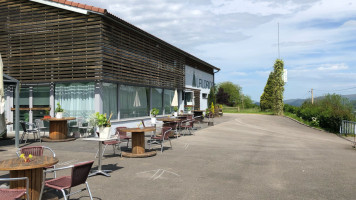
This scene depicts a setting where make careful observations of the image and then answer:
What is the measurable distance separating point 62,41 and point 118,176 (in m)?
8.69

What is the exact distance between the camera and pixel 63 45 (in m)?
12.7

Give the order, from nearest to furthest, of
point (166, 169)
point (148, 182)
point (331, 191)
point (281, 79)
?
1. point (331, 191)
2. point (148, 182)
3. point (166, 169)
4. point (281, 79)

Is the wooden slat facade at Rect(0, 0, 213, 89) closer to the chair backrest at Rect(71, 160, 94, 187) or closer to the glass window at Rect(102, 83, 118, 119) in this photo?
the glass window at Rect(102, 83, 118, 119)

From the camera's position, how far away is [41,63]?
1303cm

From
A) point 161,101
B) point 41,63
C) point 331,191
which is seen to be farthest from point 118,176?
point 161,101

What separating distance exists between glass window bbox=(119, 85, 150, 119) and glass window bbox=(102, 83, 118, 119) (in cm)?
49

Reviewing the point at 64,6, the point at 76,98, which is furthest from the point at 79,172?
the point at 64,6

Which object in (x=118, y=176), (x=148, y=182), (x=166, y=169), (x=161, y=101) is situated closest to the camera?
(x=148, y=182)

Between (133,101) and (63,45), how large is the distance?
4.55 m

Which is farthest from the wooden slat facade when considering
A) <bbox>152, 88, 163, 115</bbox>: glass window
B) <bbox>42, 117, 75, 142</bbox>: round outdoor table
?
<bbox>152, 88, 163, 115</bbox>: glass window

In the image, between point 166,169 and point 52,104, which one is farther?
point 52,104

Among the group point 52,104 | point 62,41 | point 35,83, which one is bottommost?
point 52,104

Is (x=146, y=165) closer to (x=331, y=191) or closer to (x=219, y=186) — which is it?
(x=219, y=186)

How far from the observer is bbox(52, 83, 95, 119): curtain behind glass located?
1270 centimetres
